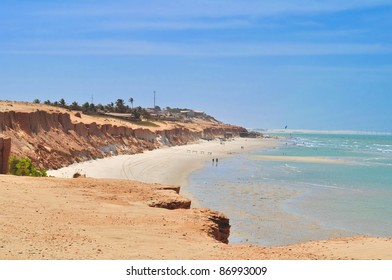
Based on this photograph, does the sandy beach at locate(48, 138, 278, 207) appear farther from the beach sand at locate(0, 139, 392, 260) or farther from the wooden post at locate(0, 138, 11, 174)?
the beach sand at locate(0, 139, 392, 260)

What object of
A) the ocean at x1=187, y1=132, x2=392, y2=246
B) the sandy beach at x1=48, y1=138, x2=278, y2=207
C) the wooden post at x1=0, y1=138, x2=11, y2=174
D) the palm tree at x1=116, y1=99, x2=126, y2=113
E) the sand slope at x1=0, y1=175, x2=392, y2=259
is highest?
the palm tree at x1=116, y1=99, x2=126, y2=113

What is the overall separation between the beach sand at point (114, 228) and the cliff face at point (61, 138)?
16.4 metres

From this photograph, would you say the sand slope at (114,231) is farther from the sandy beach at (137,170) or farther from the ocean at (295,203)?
the sandy beach at (137,170)

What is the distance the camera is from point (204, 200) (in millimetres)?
27047

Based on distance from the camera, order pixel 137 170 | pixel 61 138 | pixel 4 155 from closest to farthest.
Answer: pixel 4 155 < pixel 137 170 < pixel 61 138

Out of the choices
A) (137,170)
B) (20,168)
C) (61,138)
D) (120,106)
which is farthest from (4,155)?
(120,106)

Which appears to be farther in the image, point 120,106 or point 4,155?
point 120,106

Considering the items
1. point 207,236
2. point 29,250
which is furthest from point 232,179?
point 29,250

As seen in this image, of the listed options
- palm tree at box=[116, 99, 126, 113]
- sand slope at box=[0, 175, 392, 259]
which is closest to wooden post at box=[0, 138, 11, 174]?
sand slope at box=[0, 175, 392, 259]

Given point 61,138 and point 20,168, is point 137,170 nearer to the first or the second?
point 61,138

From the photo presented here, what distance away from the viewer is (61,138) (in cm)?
4181

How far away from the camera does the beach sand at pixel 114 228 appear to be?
9734 millimetres

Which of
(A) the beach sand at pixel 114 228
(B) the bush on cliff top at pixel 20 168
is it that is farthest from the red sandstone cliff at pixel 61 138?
(A) the beach sand at pixel 114 228

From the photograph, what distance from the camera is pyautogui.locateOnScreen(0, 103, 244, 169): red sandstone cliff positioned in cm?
3456
